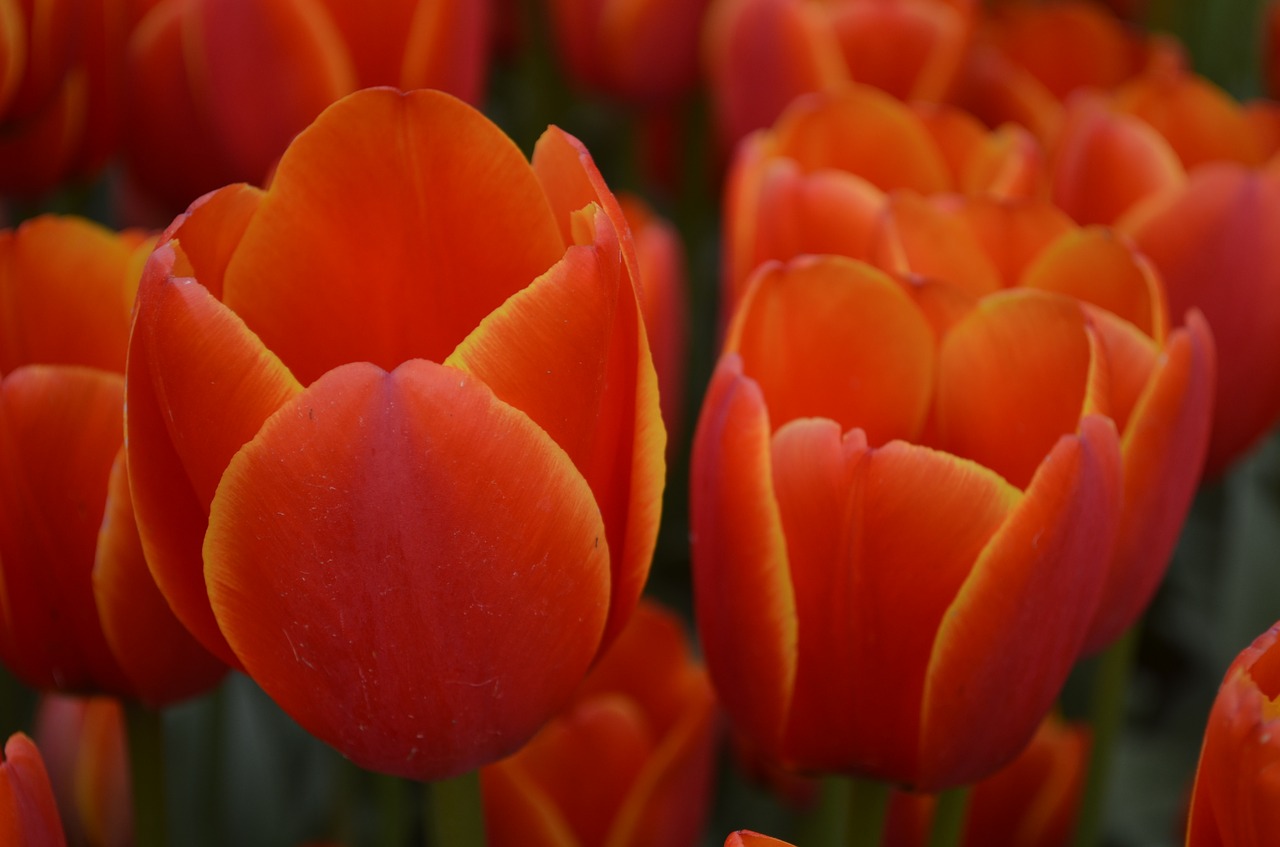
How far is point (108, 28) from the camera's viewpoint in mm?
501

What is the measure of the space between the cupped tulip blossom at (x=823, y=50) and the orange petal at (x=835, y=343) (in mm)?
252

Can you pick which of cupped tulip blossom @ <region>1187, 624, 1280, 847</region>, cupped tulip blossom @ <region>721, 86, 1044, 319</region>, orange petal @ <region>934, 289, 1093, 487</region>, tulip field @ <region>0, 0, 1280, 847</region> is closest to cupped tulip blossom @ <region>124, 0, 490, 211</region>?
tulip field @ <region>0, 0, 1280, 847</region>

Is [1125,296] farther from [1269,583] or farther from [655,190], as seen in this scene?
[655,190]

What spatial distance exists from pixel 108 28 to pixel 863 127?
248 mm

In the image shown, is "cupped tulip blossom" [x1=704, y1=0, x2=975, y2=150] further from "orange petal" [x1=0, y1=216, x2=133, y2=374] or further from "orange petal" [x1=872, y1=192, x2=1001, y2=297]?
"orange petal" [x1=0, y1=216, x2=133, y2=374]

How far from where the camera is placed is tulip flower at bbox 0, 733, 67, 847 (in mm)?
269

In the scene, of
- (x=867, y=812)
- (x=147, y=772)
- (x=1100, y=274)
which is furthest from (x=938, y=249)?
(x=147, y=772)

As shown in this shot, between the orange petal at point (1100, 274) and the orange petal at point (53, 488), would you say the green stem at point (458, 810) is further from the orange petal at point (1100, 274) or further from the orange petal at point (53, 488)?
the orange petal at point (1100, 274)

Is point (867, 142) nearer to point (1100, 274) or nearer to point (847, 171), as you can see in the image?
point (847, 171)

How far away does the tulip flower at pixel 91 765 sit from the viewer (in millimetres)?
471

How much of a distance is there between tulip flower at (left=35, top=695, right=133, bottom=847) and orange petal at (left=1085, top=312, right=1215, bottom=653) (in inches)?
11.4

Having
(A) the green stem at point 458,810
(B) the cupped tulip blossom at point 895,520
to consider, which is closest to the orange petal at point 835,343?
(B) the cupped tulip blossom at point 895,520

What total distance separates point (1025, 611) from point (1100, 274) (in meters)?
0.12

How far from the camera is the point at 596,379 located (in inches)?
11.5
